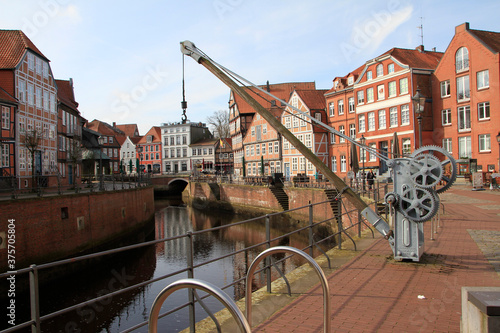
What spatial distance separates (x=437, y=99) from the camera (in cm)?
3319

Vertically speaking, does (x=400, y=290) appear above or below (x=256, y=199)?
above

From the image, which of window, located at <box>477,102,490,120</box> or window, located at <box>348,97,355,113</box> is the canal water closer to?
window, located at <box>477,102,490,120</box>

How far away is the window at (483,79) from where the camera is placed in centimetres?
2848

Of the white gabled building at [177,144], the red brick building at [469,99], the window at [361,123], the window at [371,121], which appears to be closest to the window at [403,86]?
the red brick building at [469,99]

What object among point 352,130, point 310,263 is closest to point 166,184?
point 352,130

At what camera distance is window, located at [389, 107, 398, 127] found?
35.3 meters

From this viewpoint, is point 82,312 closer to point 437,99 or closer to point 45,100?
point 45,100

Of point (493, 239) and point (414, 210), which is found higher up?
point (414, 210)

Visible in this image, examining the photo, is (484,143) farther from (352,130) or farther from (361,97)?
(352,130)

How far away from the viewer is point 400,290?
531cm

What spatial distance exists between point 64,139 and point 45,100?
249 inches

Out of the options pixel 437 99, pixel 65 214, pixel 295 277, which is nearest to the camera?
pixel 295 277

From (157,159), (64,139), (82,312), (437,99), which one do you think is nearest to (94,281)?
(82,312)

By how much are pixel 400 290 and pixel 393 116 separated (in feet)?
108
